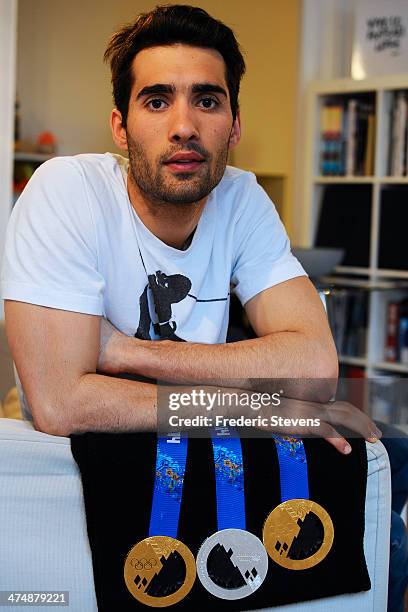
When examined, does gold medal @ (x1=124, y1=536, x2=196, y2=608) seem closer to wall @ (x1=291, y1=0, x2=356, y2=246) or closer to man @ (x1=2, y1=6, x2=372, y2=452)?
man @ (x1=2, y1=6, x2=372, y2=452)

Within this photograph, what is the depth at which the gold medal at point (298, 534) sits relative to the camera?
1.30 meters

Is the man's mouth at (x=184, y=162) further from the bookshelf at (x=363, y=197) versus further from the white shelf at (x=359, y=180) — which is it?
the white shelf at (x=359, y=180)

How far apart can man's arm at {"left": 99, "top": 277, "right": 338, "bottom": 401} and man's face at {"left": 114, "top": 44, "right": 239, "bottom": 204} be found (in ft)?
1.00

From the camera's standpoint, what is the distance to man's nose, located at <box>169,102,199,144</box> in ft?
5.62

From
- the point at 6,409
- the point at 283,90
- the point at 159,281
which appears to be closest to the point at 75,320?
the point at 159,281

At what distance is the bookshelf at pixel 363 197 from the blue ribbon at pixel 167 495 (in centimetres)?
305

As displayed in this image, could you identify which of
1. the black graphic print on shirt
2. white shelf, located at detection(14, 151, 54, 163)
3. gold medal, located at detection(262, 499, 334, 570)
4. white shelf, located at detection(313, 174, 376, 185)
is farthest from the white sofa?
white shelf, located at detection(14, 151, 54, 163)

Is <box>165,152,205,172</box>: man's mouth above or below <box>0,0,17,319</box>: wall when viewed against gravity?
below

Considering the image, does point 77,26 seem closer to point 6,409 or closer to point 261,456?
point 6,409

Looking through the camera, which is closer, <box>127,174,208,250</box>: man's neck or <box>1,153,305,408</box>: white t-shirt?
<box>1,153,305,408</box>: white t-shirt

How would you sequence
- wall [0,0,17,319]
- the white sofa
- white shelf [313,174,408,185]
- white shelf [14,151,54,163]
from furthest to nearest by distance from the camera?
white shelf [14,151,54,163], white shelf [313,174,408,185], wall [0,0,17,319], the white sofa

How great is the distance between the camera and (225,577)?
1286 mm

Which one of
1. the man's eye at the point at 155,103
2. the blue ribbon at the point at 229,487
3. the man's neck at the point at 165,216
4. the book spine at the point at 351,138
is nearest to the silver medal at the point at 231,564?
the blue ribbon at the point at 229,487

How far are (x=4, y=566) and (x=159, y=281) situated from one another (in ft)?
2.27
